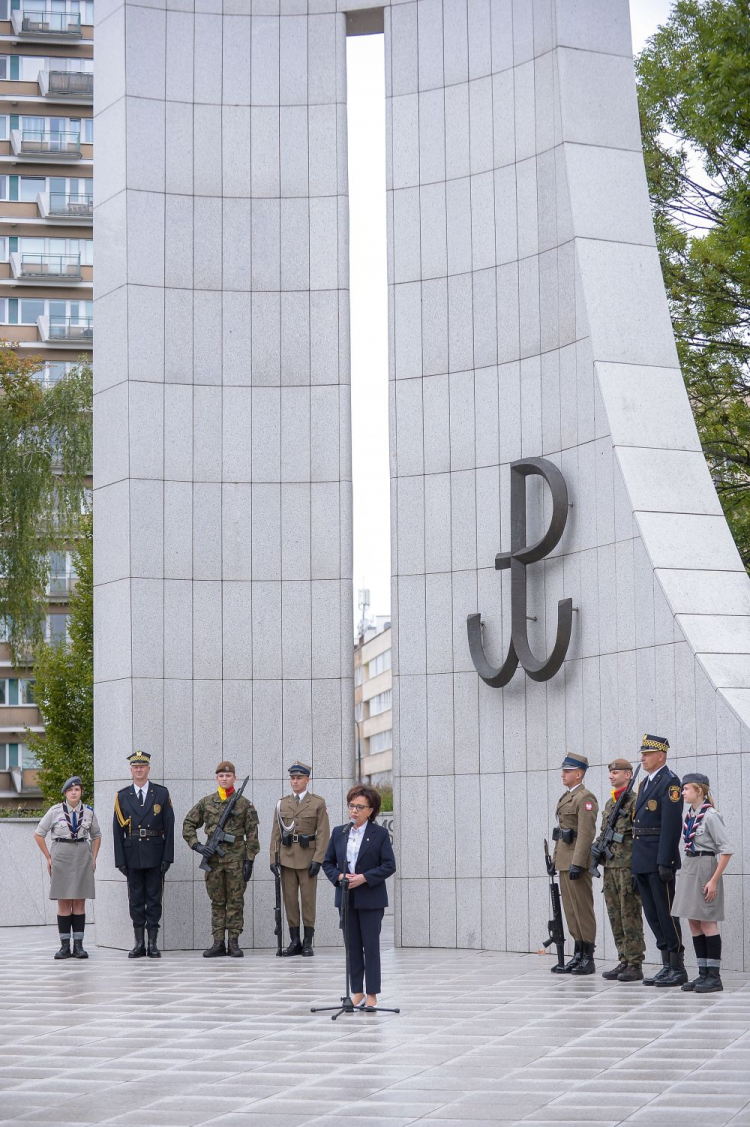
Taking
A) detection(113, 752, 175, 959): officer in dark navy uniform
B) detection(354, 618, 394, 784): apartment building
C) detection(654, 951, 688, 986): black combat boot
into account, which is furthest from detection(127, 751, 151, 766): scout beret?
detection(354, 618, 394, 784): apartment building

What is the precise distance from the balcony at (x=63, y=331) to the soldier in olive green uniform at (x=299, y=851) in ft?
118

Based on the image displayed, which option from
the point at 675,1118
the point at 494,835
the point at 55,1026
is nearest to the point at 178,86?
the point at 494,835

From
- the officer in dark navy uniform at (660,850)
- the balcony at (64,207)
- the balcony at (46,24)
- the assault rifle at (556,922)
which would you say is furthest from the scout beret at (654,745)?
the balcony at (46,24)

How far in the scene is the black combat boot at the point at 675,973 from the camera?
10.6m

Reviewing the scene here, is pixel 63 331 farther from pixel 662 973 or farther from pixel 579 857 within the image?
pixel 662 973

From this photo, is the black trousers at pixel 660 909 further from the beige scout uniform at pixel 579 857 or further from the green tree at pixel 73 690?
the green tree at pixel 73 690

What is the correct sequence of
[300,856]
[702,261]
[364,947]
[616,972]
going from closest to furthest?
1. [364,947]
2. [616,972]
3. [300,856]
4. [702,261]

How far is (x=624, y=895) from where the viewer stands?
1119 centimetres

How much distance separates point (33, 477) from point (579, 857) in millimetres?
17941

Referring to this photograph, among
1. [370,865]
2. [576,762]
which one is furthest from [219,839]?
[370,865]

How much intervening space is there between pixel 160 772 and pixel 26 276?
36.1 meters

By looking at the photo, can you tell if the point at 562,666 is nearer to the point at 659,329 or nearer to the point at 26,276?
the point at 659,329

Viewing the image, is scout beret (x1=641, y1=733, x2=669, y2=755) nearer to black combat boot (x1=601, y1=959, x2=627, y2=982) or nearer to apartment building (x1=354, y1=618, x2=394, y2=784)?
black combat boot (x1=601, y1=959, x2=627, y2=982)

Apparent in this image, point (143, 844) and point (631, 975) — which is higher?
point (143, 844)
